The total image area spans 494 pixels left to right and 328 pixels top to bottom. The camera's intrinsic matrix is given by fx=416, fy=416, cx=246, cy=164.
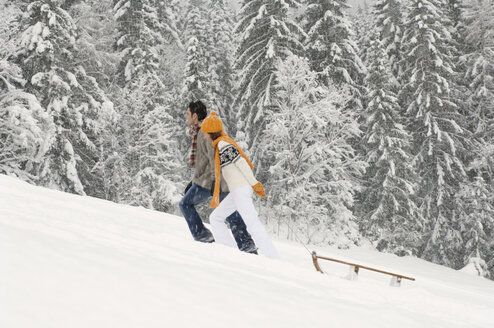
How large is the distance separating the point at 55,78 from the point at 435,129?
18.7 metres

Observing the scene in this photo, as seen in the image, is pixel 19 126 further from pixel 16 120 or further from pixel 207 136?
pixel 207 136

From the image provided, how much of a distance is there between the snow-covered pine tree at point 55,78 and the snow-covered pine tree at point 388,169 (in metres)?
13.0

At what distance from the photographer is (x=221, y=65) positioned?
2870 cm

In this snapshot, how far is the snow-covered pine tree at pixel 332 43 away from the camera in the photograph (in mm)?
20484

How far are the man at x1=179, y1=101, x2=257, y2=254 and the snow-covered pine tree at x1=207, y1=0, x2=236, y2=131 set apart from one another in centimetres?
2058

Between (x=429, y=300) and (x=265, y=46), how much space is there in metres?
17.8

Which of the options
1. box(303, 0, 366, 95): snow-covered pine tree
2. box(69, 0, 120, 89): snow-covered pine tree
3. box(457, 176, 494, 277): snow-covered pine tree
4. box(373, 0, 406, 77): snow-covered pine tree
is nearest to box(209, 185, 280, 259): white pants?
box(69, 0, 120, 89): snow-covered pine tree

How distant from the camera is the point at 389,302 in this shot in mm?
3617

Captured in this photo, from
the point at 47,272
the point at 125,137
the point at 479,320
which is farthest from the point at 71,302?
the point at 125,137

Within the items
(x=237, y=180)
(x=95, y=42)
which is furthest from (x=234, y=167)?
(x=95, y=42)

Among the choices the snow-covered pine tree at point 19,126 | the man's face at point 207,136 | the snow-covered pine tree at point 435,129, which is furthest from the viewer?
the snow-covered pine tree at point 435,129

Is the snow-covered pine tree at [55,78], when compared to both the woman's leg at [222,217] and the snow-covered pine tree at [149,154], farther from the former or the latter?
the woman's leg at [222,217]

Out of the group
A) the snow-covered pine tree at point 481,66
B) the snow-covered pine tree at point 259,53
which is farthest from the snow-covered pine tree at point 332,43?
the snow-covered pine tree at point 481,66

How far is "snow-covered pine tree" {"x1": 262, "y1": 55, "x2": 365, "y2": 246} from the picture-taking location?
17.4m
